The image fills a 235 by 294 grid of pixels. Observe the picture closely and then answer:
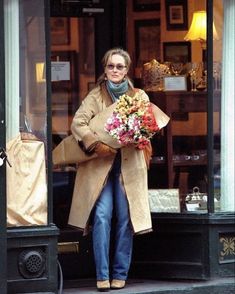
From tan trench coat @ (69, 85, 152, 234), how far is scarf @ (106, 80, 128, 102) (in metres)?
0.05

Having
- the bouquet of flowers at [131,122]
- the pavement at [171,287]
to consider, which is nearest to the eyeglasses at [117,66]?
the bouquet of flowers at [131,122]

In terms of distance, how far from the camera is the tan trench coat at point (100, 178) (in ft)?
26.3

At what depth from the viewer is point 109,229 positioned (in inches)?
317

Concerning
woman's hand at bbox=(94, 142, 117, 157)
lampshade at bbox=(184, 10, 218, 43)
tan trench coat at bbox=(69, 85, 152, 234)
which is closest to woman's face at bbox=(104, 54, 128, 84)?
tan trench coat at bbox=(69, 85, 152, 234)

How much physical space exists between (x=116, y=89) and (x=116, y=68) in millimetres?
175

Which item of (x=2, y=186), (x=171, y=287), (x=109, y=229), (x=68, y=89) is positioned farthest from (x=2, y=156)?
(x=171, y=287)

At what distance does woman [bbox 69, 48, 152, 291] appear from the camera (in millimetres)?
8000

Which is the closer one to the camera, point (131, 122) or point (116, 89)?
point (131, 122)

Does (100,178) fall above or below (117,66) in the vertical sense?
below

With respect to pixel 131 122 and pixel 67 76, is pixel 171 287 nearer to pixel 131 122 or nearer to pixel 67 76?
pixel 131 122

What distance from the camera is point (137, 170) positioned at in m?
8.09

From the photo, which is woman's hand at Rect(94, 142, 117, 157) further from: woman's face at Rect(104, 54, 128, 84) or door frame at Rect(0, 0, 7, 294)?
door frame at Rect(0, 0, 7, 294)

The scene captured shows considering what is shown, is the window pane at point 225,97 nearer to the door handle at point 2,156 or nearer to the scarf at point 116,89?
the scarf at point 116,89

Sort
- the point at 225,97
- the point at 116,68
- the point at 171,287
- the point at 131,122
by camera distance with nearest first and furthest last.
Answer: the point at 131,122, the point at 116,68, the point at 171,287, the point at 225,97
